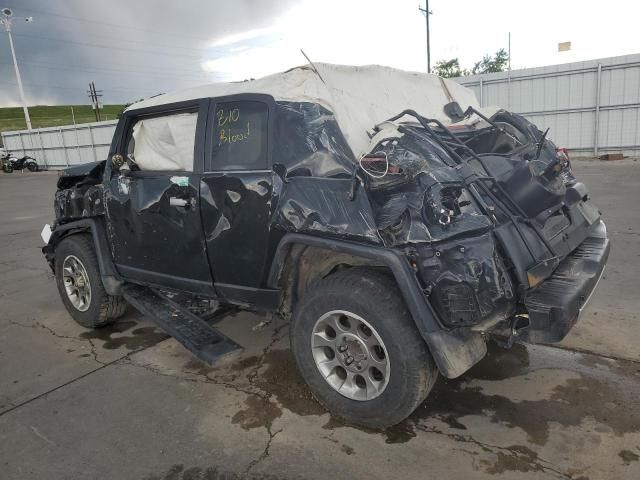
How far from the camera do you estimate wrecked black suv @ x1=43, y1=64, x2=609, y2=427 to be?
2506mm

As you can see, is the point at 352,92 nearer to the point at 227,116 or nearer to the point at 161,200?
the point at 227,116

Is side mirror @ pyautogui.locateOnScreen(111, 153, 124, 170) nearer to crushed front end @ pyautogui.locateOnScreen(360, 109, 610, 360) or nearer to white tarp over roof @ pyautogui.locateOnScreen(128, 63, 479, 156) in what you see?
white tarp over roof @ pyautogui.locateOnScreen(128, 63, 479, 156)

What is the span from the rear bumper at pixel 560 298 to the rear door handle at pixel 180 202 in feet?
7.21

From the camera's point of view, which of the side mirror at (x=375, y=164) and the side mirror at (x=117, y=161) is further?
the side mirror at (x=117, y=161)

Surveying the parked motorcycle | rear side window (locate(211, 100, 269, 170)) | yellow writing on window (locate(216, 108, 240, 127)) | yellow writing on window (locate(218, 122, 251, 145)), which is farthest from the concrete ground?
the parked motorcycle

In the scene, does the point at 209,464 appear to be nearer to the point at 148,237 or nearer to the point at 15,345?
the point at 148,237

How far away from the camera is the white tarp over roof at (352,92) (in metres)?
3.15

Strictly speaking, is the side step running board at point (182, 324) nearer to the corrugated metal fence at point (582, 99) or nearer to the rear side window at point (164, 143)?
the rear side window at point (164, 143)

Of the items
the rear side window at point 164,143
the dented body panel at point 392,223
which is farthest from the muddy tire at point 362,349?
the rear side window at point 164,143

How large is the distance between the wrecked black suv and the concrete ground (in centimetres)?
32

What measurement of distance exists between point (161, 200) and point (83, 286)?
155cm

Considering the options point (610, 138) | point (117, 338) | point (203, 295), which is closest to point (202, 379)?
point (203, 295)

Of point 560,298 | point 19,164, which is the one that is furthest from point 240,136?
point 19,164

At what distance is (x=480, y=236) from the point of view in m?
2.51
